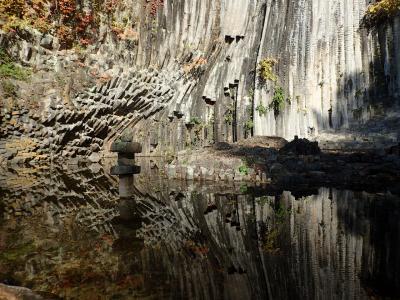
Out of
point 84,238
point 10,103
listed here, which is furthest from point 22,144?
point 84,238

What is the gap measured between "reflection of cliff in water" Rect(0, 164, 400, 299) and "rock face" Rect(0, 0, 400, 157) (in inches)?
475

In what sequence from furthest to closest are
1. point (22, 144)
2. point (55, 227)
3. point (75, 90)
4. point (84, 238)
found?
point (75, 90)
point (22, 144)
point (55, 227)
point (84, 238)

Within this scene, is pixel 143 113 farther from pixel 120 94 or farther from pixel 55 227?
pixel 55 227

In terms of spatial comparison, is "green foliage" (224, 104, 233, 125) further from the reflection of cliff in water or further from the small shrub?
the small shrub

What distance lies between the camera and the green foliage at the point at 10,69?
22.3 metres

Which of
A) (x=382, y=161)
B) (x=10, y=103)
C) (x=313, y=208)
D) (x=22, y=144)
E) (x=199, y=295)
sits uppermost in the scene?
(x=10, y=103)

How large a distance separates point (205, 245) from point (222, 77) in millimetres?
20410

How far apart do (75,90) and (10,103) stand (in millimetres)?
3838

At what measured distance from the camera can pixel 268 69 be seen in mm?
23375

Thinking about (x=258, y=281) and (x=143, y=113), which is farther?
(x=143, y=113)

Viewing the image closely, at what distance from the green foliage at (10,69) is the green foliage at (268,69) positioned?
14.8 m

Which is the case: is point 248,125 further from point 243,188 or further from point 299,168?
point 243,188

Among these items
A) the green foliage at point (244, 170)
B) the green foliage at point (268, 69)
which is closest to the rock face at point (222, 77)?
the green foliage at point (268, 69)

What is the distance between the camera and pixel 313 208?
884 cm
